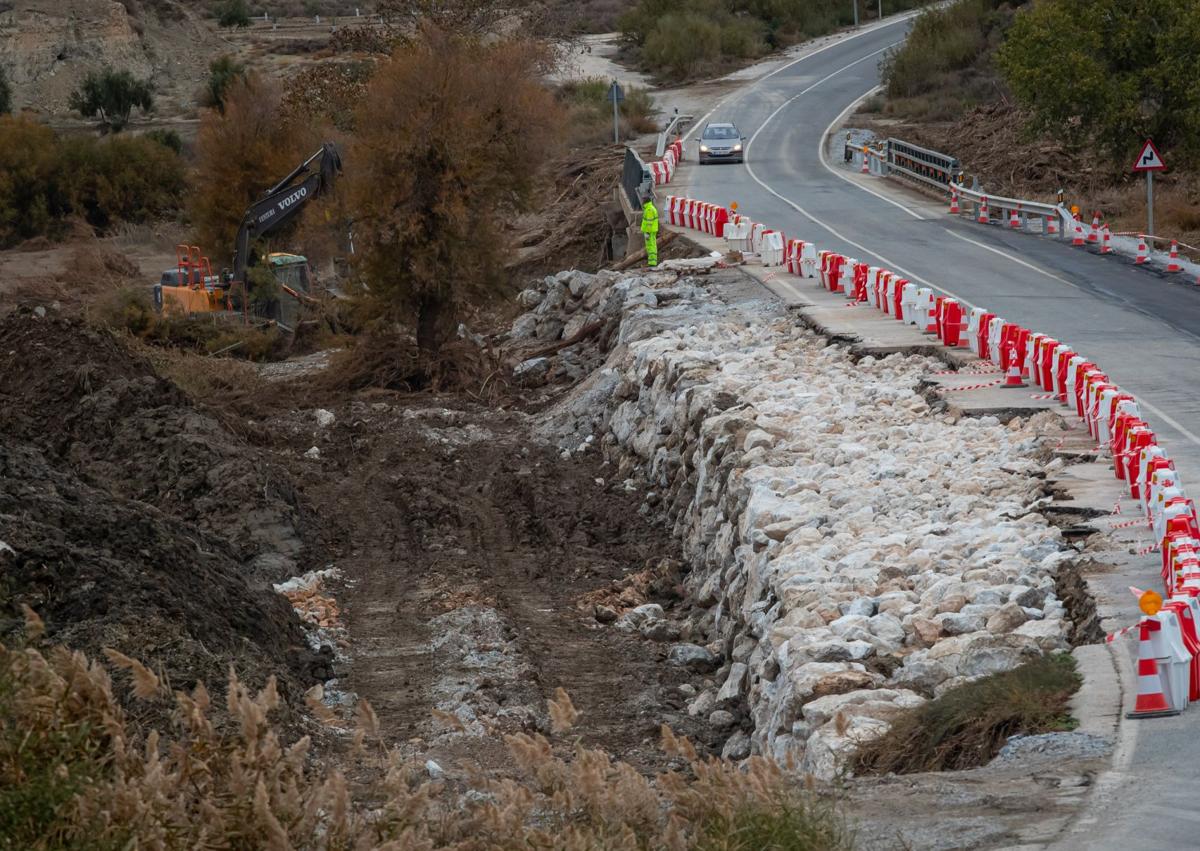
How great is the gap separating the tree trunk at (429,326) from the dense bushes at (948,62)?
103 ft

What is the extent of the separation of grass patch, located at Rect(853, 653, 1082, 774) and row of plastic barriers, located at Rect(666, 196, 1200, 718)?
562 millimetres

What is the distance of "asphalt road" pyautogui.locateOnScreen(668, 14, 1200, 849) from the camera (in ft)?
26.1

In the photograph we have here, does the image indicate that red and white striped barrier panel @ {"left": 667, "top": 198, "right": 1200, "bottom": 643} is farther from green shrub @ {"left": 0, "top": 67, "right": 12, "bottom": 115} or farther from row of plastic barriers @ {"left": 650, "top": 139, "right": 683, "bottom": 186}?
green shrub @ {"left": 0, "top": 67, "right": 12, "bottom": 115}

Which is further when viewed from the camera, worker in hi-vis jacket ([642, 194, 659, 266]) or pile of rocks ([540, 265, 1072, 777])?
worker in hi-vis jacket ([642, 194, 659, 266])

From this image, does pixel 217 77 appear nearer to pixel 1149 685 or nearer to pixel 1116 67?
pixel 1116 67

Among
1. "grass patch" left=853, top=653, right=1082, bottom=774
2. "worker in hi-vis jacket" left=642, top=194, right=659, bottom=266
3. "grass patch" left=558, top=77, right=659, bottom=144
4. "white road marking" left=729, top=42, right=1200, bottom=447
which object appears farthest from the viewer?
"grass patch" left=558, top=77, right=659, bottom=144

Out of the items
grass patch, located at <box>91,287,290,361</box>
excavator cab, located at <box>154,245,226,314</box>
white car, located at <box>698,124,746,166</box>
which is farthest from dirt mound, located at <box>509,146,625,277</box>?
excavator cab, located at <box>154,245,226,314</box>

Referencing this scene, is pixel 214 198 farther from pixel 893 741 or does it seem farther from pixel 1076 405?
pixel 893 741

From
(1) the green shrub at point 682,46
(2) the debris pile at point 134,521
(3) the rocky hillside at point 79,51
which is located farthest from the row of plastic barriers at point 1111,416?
(3) the rocky hillside at point 79,51

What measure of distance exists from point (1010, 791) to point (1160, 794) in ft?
2.42

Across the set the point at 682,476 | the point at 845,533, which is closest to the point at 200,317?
the point at 682,476

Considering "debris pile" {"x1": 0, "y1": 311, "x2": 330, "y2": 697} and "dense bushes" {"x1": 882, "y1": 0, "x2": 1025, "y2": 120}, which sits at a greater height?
"dense bushes" {"x1": 882, "y1": 0, "x2": 1025, "y2": 120}

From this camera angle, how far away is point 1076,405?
55.9ft

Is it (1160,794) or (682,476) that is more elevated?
(1160,794)
